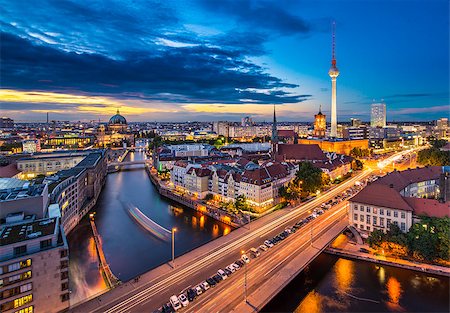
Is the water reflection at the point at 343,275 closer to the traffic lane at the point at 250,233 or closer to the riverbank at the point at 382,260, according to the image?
the riverbank at the point at 382,260

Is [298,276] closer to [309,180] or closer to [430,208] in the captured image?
[430,208]

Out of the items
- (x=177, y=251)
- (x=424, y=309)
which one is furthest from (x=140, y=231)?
(x=424, y=309)

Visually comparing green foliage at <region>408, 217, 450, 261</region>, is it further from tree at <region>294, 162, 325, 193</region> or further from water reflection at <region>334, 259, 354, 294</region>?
tree at <region>294, 162, 325, 193</region>

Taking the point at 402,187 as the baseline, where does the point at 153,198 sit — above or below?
below

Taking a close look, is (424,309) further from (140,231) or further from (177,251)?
(140,231)

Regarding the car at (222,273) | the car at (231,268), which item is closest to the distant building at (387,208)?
the car at (231,268)

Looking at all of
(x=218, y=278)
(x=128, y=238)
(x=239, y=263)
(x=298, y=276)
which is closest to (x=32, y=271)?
(x=218, y=278)
